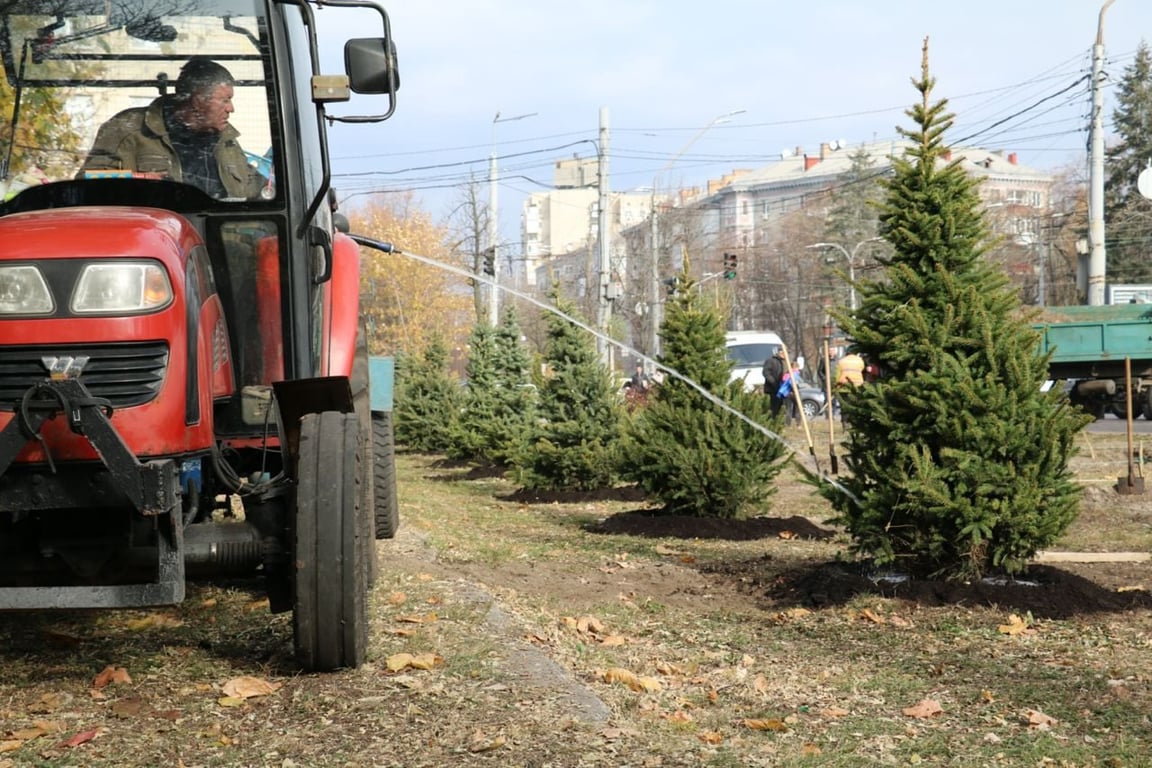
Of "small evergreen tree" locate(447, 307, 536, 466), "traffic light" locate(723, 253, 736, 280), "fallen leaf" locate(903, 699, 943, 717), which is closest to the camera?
"fallen leaf" locate(903, 699, 943, 717)

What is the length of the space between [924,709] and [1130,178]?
199 ft

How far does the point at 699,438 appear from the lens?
40.0ft

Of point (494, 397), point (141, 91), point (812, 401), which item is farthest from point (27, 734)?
point (812, 401)

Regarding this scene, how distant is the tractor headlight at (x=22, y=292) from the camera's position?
477 centimetres

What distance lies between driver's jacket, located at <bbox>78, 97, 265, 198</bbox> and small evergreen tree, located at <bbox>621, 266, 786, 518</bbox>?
6.97 m

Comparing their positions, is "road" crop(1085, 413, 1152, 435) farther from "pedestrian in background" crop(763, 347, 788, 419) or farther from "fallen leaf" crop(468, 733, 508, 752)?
"fallen leaf" crop(468, 733, 508, 752)

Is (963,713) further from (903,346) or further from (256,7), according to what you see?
(256,7)

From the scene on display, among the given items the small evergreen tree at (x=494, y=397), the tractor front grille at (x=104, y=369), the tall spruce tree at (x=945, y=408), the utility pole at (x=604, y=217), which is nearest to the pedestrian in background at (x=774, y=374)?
the utility pole at (x=604, y=217)

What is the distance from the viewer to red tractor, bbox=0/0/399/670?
4801 mm

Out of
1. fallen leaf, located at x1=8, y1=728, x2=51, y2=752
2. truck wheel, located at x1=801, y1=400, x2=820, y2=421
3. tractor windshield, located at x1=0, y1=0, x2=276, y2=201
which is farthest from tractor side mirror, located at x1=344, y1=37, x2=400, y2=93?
truck wheel, located at x1=801, y1=400, x2=820, y2=421

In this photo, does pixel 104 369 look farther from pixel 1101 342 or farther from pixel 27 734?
pixel 1101 342

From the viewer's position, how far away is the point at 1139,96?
60594 millimetres

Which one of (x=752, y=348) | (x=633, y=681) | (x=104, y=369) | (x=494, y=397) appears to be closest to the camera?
(x=104, y=369)

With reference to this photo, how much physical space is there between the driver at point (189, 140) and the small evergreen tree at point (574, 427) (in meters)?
10.7
